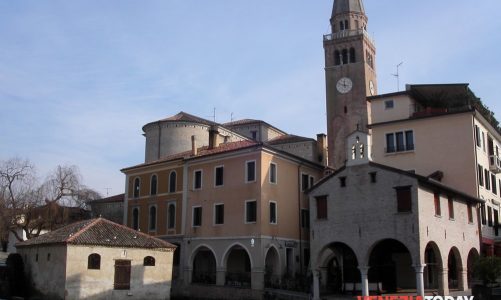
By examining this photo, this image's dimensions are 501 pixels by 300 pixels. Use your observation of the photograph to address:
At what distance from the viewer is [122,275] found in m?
32.2

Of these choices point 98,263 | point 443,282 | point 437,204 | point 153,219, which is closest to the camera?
point 443,282

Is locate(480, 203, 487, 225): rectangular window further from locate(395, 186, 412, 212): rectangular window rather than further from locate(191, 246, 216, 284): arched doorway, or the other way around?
locate(191, 246, 216, 284): arched doorway

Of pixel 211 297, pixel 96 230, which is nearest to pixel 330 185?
pixel 211 297

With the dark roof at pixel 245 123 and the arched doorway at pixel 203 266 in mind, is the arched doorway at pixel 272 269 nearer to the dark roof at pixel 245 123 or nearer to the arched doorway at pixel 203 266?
the arched doorway at pixel 203 266

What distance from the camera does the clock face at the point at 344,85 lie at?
6316 centimetres

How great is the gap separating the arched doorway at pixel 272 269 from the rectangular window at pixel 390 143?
10.7 metres

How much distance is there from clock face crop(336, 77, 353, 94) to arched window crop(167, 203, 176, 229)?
29.4 m

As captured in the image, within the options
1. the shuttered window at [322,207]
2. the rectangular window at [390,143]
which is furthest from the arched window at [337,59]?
the shuttered window at [322,207]

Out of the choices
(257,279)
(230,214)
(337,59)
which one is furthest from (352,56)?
(257,279)

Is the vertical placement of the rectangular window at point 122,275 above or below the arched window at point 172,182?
below

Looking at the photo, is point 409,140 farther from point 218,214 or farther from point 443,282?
point 218,214

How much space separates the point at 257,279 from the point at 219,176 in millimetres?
8439

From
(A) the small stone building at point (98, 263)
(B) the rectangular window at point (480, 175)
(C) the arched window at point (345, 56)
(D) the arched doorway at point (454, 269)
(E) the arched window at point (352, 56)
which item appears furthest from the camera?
(C) the arched window at point (345, 56)

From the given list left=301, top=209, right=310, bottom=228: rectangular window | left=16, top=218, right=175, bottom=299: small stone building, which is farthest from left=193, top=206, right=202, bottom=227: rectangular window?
left=301, top=209, right=310, bottom=228: rectangular window
